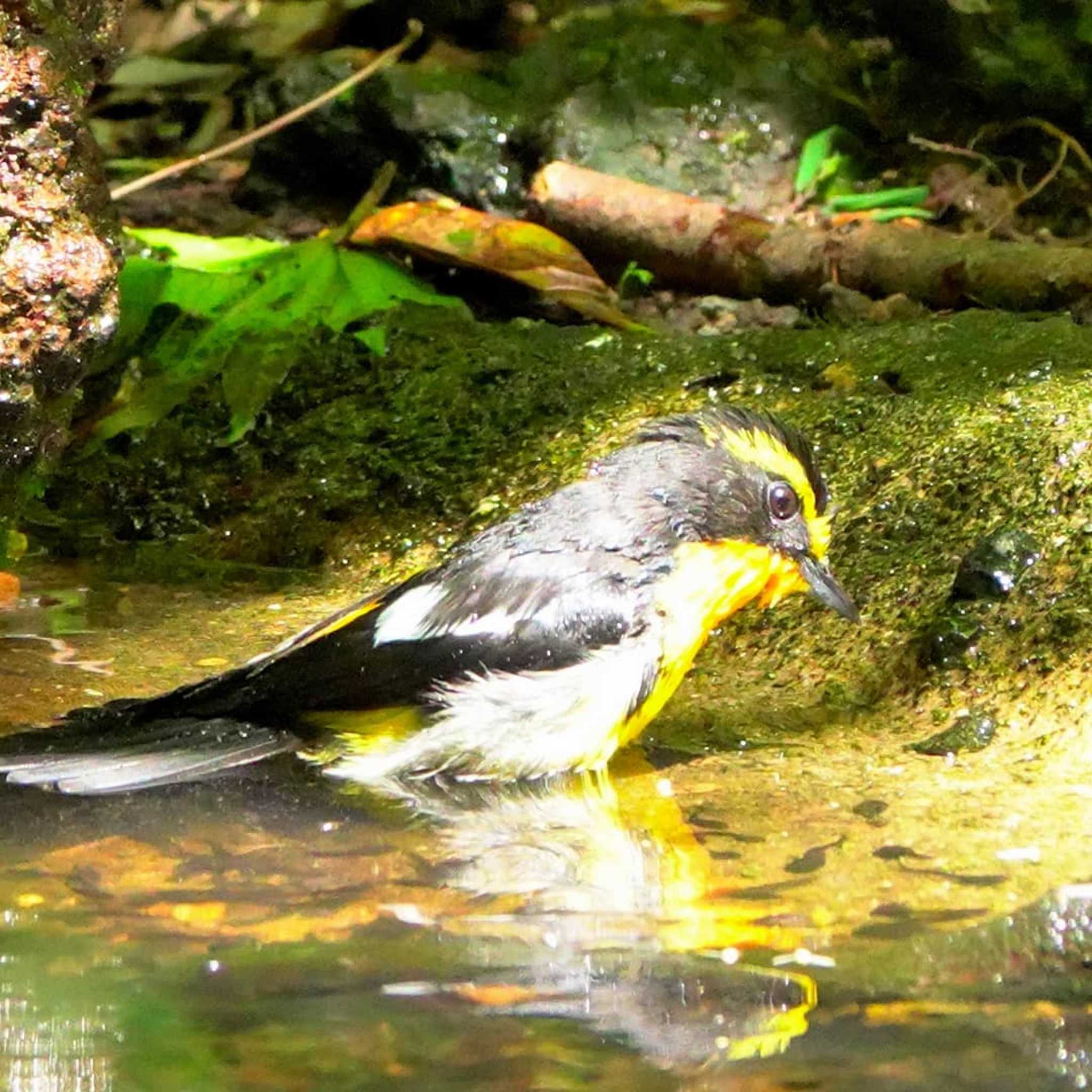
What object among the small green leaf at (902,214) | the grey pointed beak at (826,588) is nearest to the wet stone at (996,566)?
the grey pointed beak at (826,588)

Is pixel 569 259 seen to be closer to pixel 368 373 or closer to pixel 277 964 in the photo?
pixel 368 373

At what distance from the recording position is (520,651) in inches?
159

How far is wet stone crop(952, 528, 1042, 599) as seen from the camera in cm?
412

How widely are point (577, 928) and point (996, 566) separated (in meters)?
1.76

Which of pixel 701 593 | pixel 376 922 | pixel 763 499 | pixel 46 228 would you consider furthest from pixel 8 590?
pixel 376 922

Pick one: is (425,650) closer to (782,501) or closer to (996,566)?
(782,501)

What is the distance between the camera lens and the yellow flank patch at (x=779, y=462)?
429cm

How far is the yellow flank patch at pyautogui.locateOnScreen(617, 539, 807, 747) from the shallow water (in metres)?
0.16

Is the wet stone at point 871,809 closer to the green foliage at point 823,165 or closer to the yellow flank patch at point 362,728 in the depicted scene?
the yellow flank patch at point 362,728

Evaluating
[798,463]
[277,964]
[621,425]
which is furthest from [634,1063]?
[621,425]

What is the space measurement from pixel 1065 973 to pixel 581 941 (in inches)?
30.1

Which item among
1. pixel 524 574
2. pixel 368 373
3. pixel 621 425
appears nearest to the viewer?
pixel 524 574

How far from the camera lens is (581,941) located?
9.17 feet

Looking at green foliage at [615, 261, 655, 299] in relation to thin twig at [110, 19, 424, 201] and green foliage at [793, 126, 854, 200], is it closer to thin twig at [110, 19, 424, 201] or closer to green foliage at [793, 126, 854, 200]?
green foliage at [793, 126, 854, 200]
